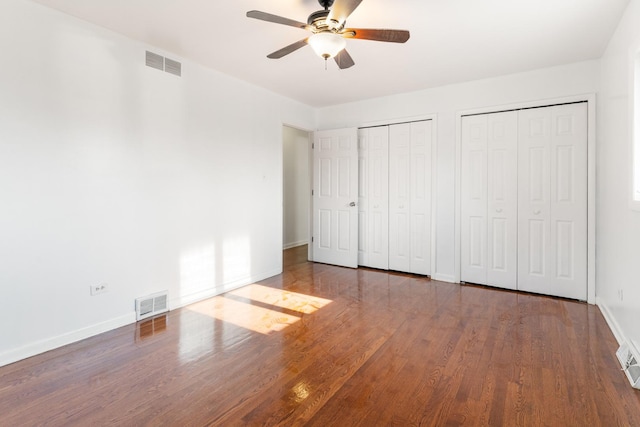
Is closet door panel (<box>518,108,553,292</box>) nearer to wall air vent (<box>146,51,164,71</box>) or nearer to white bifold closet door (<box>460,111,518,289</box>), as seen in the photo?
white bifold closet door (<box>460,111,518,289</box>)

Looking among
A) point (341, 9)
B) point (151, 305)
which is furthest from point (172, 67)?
point (151, 305)

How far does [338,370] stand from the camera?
2223mm

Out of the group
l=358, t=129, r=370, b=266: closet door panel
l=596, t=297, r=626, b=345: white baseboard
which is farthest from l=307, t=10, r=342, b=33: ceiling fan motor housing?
l=596, t=297, r=626, b=345: white baseboard

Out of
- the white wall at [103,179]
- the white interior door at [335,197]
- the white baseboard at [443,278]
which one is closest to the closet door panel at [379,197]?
the white interior door at [335,197]

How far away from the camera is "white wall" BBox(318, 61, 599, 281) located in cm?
359

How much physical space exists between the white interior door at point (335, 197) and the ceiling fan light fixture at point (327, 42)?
2.73m

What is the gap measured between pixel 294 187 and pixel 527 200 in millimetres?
4431

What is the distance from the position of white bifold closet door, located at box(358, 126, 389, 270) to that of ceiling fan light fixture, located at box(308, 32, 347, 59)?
2696 mm

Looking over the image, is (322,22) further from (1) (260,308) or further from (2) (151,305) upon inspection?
(2) (151,305)

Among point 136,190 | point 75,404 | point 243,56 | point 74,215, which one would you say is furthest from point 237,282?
point 243,56

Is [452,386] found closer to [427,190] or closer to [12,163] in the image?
[427,190]

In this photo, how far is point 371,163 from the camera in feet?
16.5

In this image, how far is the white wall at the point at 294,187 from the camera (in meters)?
6.89

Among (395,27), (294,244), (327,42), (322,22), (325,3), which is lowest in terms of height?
(294,244)
